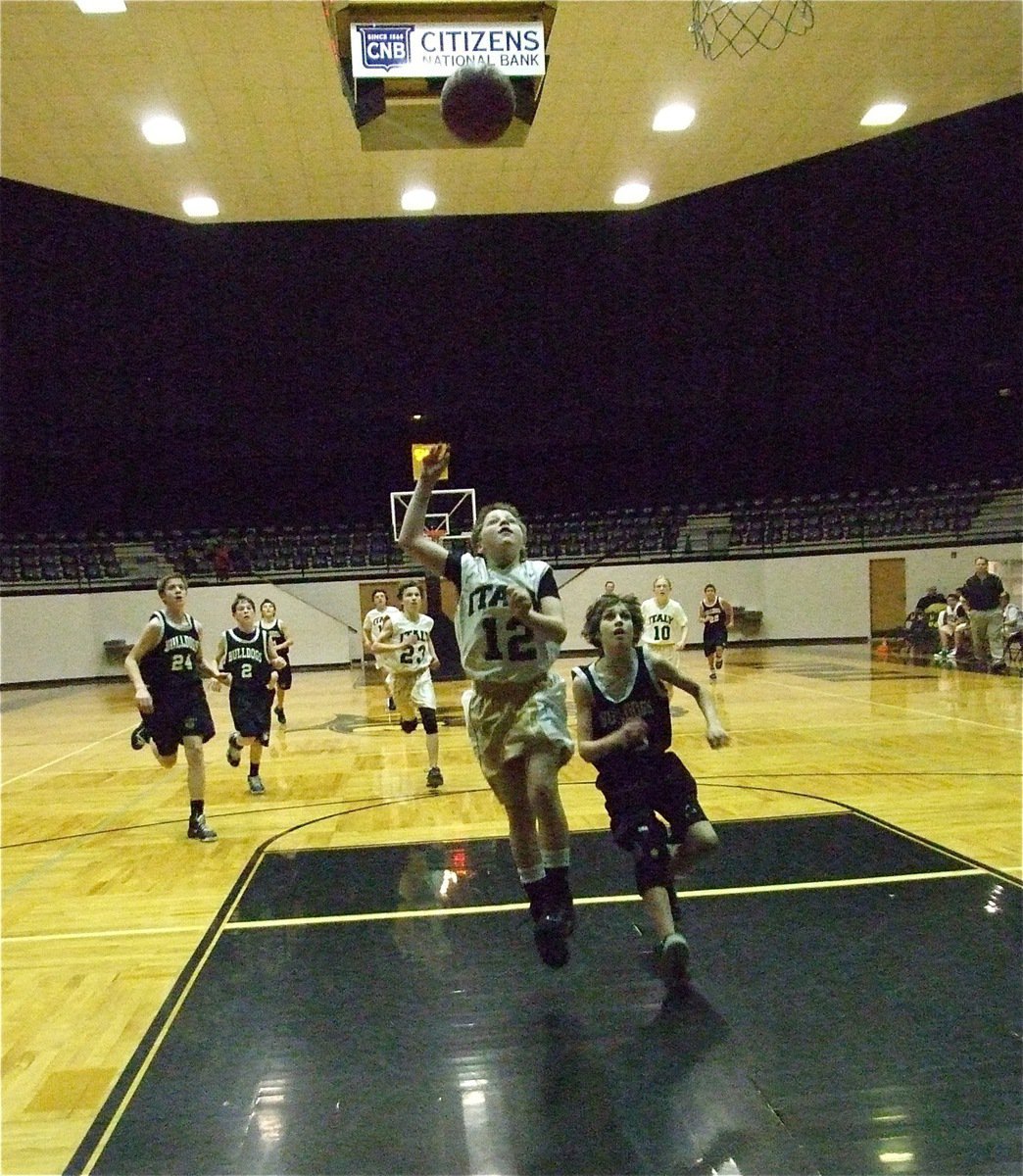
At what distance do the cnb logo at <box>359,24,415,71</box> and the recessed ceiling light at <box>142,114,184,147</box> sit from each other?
142 inches


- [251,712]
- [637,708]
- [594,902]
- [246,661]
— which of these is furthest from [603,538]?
[637,708]

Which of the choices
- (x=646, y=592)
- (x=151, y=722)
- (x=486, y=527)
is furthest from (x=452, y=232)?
(x=486, y=527)

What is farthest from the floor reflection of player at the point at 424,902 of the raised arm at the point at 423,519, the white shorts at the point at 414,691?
the white shorts at the point at 414,691

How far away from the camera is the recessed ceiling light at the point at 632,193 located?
456 inches

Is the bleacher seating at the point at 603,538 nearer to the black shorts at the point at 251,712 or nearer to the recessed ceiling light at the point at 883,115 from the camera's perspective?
the recessed ceiling light at the point at 883,115

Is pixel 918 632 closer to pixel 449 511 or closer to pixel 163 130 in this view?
pixel 449 511

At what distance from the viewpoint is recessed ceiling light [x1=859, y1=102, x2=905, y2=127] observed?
997cm

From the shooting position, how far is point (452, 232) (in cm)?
1577

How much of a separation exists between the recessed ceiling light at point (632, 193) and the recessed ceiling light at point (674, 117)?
1.63m

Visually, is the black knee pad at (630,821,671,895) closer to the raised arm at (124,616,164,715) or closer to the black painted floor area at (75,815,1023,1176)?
the black painted floor area at (75,815,1023,1176)

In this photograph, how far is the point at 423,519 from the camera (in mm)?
3361

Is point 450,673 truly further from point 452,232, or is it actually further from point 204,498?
point 204,498

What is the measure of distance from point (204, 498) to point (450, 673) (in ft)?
32.7

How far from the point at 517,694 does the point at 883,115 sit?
956 cm
